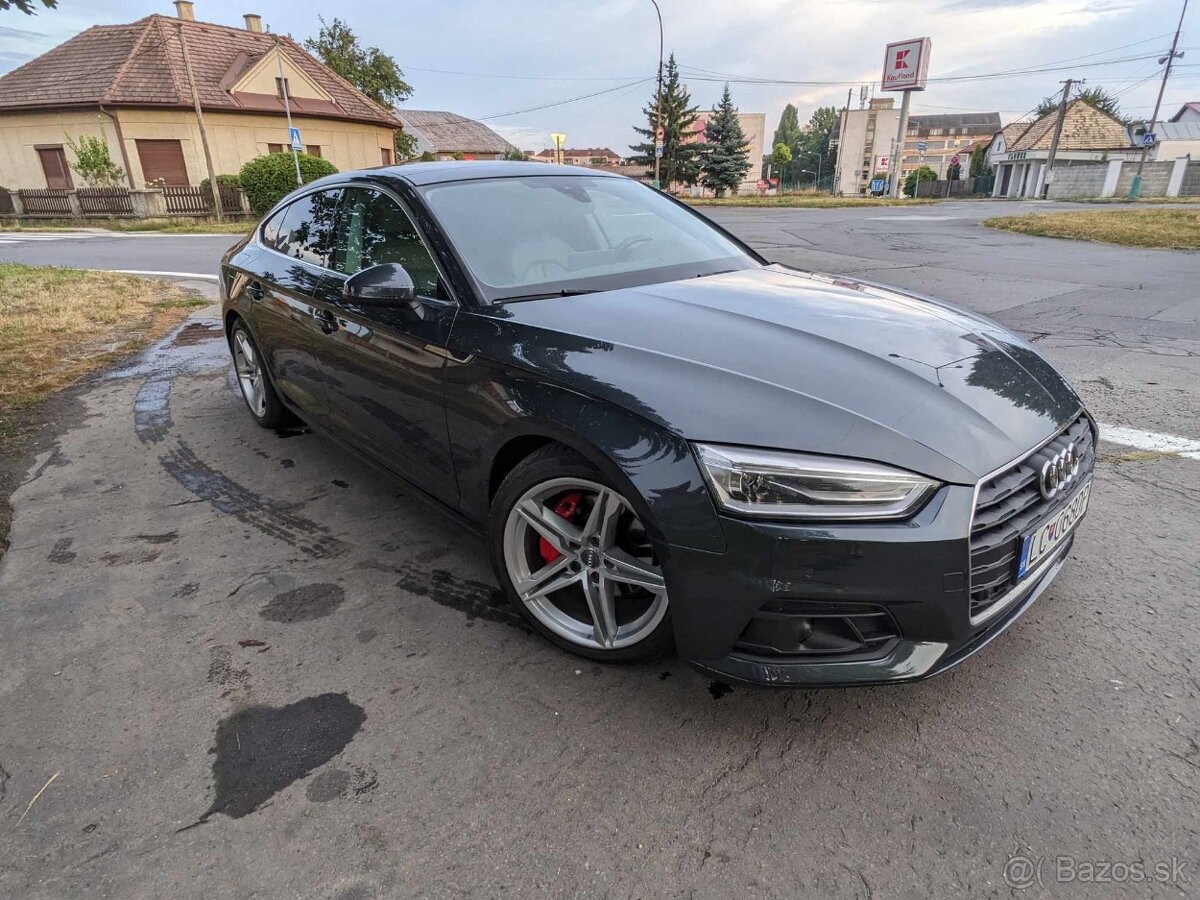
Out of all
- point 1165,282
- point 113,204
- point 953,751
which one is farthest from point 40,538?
point 113,204

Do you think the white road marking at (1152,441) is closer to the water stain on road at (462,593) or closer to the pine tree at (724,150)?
the water stain on road at (462,593)

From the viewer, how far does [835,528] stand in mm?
1777

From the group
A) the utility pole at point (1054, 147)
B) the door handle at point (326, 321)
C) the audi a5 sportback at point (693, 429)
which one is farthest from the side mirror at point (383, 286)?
the utility pole at point (1054, 147)

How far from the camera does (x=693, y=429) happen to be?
1899 mm

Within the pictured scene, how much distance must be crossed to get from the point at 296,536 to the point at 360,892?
6.49ft

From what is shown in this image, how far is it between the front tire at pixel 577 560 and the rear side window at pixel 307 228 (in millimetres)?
1968

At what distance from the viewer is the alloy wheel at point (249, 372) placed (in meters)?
4.63

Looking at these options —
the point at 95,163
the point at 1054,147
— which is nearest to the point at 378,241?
the point at 95,163

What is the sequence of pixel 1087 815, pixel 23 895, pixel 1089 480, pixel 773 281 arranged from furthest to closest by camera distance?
pixel 773 281 < pixel 1089 480 < pixel 1087 815 < pixel 23 895

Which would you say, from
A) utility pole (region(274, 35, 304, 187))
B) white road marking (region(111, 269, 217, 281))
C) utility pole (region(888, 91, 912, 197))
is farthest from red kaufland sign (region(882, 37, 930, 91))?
Answer: white road marking (region(111, 269, 217, 281))

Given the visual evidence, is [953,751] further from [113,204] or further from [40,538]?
[113,204]

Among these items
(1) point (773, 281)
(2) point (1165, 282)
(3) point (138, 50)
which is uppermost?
(3) point (138, 50)

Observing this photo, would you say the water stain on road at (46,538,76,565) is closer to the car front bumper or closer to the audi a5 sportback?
the audi a5 sportback

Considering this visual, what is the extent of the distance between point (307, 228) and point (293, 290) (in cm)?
45
